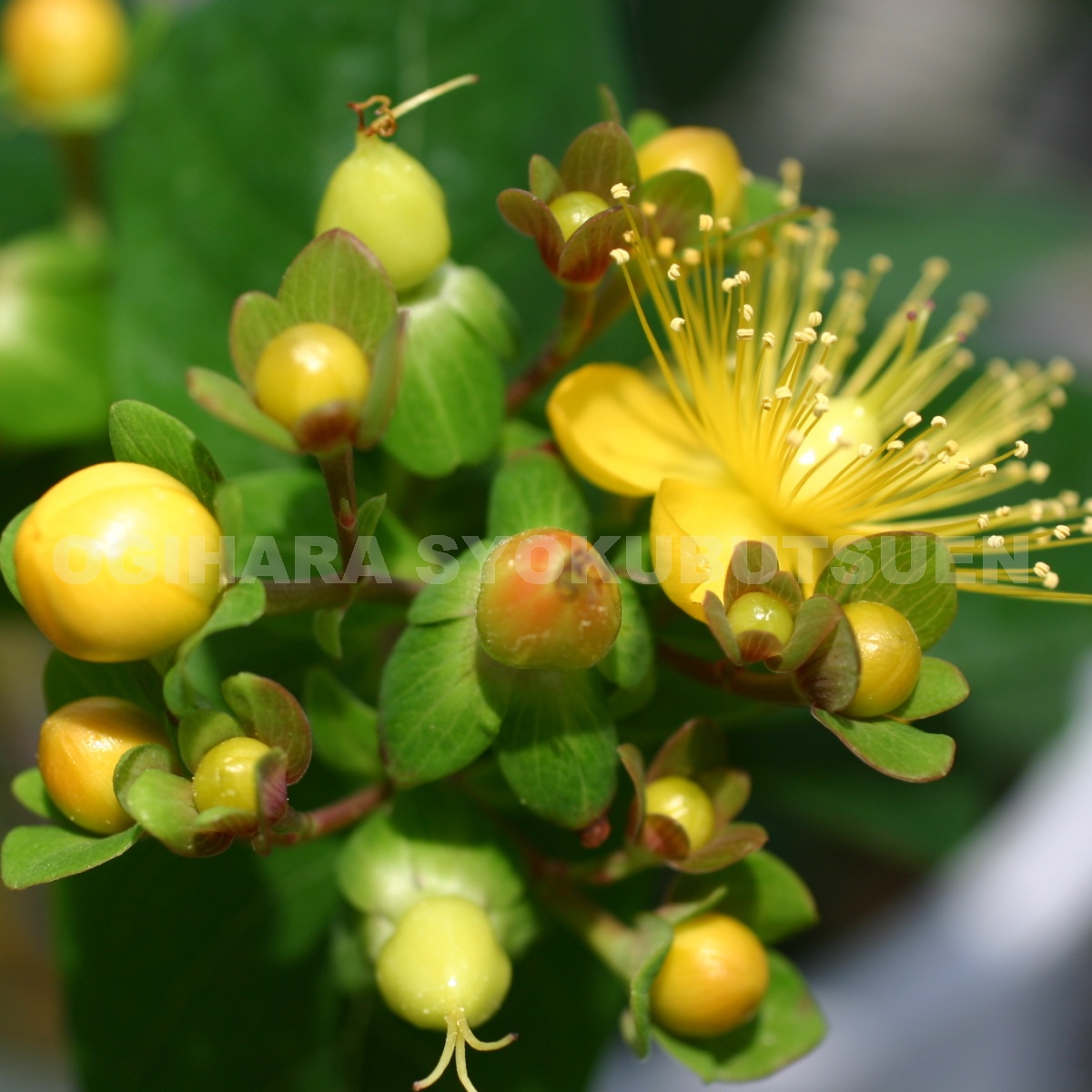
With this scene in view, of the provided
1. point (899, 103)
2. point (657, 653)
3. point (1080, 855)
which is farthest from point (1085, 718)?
point (899, 103)

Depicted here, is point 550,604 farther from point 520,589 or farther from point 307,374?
point 307,374

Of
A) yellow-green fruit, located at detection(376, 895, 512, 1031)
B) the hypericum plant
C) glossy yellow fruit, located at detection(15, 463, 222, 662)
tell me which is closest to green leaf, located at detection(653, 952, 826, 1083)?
the hypericum plant

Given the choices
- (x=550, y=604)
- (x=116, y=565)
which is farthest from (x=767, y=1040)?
(x=116, y=565)

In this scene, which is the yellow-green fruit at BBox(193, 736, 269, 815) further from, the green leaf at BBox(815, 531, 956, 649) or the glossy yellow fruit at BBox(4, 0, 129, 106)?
the glossy yellow fruit at BBox(4, 0, 129, 106)

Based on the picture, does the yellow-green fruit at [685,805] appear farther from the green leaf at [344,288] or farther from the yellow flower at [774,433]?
the green leaf at [344,288]

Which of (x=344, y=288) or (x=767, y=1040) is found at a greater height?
(x=344, y=288)

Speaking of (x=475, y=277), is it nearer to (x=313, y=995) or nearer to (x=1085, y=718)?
(x=313, y=995)
